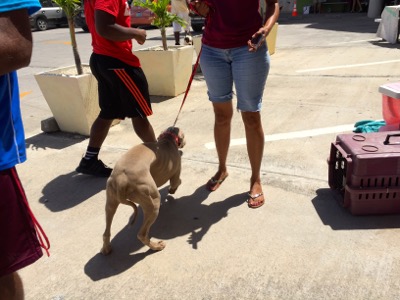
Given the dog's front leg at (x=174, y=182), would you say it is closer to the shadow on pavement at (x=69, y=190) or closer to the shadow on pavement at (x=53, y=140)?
the shadow on pavement at (x=69, y=190)

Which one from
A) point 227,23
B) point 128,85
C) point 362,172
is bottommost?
point 362,172

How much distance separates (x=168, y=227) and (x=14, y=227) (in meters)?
1.51

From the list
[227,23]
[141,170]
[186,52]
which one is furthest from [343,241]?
[186,52]

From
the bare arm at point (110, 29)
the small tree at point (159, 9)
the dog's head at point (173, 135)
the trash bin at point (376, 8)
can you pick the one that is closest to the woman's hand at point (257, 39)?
the dog's head at point (173, 135)

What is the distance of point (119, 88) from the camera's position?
3.46 m

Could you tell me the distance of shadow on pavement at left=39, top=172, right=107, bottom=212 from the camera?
3.39 meters

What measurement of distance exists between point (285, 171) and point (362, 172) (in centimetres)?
101

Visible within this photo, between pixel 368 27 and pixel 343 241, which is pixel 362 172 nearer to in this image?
pixel 343 241

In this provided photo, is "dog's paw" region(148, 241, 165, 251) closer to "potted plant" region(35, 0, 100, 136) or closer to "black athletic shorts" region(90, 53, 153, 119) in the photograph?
"black athletic shorts" region(90, 53, 153, 119)

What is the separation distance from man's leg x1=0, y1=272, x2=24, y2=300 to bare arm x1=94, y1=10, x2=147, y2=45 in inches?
80.2

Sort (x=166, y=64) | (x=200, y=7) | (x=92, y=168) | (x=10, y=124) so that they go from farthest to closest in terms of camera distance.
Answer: (x=166, y=64) < (x=92, y=168) < (x=200, y=7) < (x=10, y=124)

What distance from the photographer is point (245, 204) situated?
3164 millimetres

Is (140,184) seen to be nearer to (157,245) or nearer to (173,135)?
(157,245)

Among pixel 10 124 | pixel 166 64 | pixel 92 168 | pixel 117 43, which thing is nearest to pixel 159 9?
pixel 166 64
